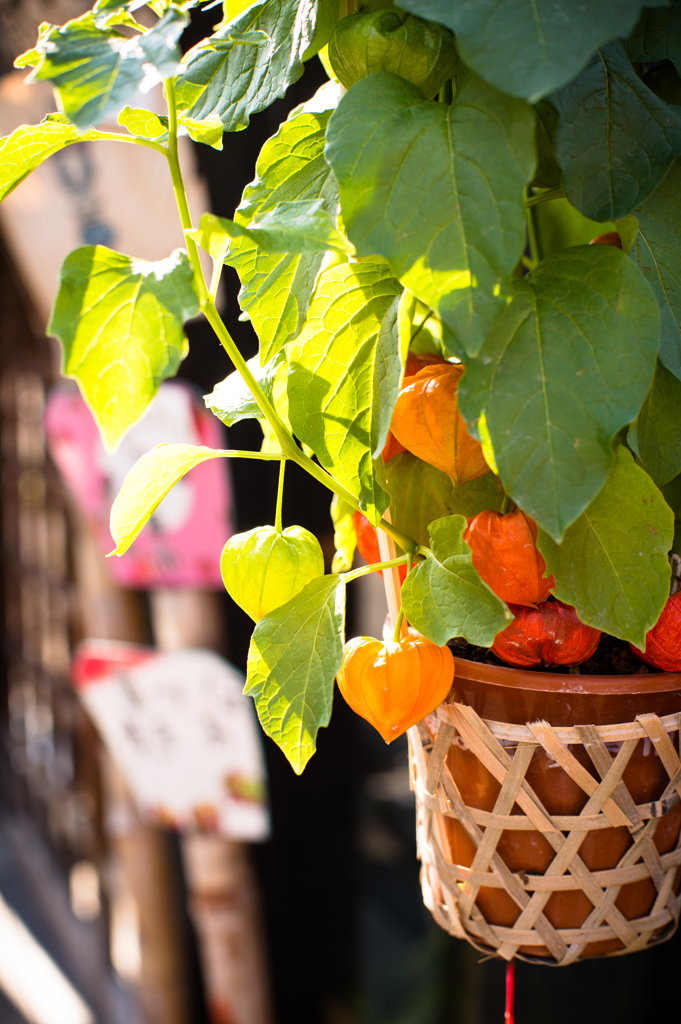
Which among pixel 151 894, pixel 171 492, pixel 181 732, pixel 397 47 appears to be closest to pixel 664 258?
pixel 397 47

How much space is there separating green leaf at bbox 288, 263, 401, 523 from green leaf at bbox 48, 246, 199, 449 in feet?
0.32

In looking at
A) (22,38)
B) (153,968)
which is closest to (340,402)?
(22,38)

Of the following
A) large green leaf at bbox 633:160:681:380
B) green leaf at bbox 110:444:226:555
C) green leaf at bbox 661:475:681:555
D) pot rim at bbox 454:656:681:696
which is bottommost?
pot rim at bbox 454:656:681:696

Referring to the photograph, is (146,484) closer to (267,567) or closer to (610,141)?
(267,567)

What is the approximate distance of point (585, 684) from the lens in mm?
413

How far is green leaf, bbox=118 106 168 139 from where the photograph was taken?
1.39 feet

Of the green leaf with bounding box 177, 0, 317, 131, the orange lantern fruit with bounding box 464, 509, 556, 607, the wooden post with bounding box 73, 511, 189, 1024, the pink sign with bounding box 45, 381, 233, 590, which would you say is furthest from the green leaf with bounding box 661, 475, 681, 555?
the wooden post with bounding box 73, 511, 189, 1024

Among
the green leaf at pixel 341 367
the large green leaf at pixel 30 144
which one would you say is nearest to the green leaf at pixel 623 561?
the green leaf at pixel 341 367

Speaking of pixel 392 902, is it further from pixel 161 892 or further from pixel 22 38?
pixel 22 38

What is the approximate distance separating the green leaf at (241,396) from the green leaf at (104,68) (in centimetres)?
15

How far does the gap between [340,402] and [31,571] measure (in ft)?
5.46

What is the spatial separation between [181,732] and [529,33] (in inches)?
46.8

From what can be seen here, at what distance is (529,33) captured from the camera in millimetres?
302

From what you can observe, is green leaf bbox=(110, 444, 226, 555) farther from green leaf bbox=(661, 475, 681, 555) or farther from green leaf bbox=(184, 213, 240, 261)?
green leaf bbox=(661, 475, 681, 555)
